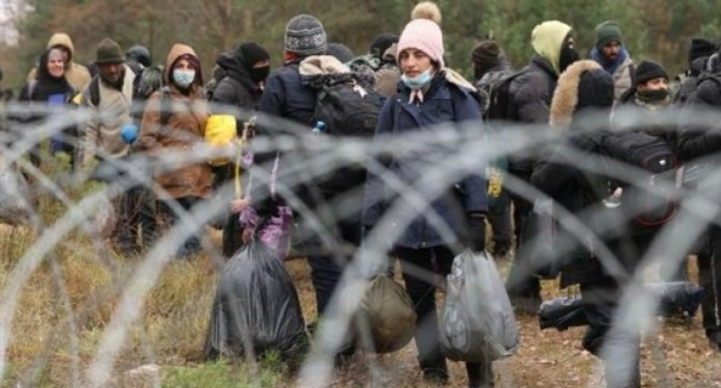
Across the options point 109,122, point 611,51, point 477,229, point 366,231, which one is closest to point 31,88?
point 109,122

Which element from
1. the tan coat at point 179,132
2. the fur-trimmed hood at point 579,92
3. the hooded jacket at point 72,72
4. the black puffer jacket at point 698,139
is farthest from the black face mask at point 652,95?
the hooded jacket at point 72,72

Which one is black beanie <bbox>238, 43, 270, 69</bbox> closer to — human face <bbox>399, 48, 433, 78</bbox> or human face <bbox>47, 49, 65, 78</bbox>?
human face <bbox>47, 49, 65, 78</bbox>

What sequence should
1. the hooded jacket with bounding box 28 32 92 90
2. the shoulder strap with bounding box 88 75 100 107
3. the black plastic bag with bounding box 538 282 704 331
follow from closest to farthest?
the black plastic bag with bounding box 538 282 704 331
the shoulder strap with bounding box 88 75 100 107
the hooded jacket with bounding box 28 32 92 90

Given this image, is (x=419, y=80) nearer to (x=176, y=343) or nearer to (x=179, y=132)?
(x=176, y=343)

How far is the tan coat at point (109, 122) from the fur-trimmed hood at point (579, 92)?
9.73 ft

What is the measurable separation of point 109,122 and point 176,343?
274cm

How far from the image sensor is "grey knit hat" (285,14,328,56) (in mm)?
6281

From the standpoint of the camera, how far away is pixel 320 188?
608cm

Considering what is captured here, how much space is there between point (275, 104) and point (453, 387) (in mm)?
1443

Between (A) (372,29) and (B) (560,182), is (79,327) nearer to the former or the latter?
(B) (560,182)

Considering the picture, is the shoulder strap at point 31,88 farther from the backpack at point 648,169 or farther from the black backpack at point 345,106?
the backpack at point 648,169

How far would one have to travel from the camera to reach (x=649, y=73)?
5945mm

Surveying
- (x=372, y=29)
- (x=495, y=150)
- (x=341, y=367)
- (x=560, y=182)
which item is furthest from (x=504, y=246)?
(x=372, y=29)

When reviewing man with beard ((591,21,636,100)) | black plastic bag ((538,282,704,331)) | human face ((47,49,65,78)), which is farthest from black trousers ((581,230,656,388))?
human face ((47,49,65,78))
